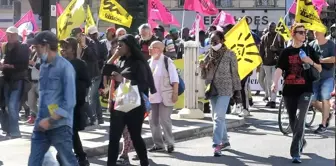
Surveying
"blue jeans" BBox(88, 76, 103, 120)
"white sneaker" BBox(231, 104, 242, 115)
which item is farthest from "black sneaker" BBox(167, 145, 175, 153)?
"white sneaker" BBox(231, 104, 242, 115)

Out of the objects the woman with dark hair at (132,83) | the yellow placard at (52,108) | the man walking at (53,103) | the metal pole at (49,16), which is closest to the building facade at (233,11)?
the metal pole at (49,16)

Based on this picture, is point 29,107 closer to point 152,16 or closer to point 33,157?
point 33,157

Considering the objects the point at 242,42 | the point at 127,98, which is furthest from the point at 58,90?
the point at 242,42

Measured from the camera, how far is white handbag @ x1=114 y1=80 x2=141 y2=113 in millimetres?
8180

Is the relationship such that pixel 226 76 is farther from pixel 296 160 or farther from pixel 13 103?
pixel 13 103

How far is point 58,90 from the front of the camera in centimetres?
689

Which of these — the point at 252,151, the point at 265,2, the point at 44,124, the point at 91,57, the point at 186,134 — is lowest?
the point at 252,151

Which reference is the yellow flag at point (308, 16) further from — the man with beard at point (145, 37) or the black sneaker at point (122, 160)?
the black sneaker at point (122, 160)

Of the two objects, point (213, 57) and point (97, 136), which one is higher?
point (213, 57)

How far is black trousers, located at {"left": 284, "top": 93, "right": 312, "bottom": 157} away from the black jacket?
159 inches

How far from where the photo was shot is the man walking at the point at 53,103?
22.5 feet

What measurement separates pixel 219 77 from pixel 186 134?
87.7 inches

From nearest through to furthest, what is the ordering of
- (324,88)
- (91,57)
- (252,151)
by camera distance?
(252,151)
(91,57)
(324,88)

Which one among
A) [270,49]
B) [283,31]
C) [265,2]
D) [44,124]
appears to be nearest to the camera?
[44,124]
